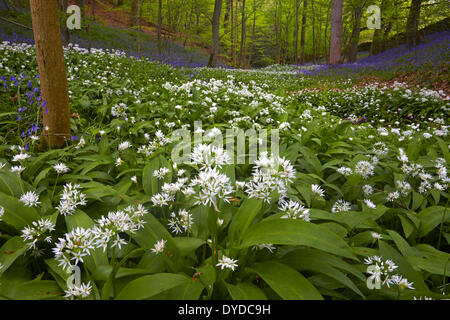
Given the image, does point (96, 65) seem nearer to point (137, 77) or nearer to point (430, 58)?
point (137, 77)

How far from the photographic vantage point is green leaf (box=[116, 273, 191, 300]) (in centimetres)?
98

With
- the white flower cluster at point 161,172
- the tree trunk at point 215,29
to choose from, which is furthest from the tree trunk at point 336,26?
the white flower cluster at point 161,172

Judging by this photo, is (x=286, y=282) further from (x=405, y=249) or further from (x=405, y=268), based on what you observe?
(x=405, y=249)

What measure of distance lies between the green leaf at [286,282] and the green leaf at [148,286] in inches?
14.4

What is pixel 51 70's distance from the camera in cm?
250

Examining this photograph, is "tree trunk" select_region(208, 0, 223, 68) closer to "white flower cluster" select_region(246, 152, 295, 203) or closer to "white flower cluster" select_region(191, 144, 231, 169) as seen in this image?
"white flower cluster" select_region(191, 144, 231, 169)

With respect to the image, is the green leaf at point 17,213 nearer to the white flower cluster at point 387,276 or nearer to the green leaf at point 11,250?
the green leaf at point 11,250

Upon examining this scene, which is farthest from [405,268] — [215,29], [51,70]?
[215,29]

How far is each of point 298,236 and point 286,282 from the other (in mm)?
211

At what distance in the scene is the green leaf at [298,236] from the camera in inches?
40.0

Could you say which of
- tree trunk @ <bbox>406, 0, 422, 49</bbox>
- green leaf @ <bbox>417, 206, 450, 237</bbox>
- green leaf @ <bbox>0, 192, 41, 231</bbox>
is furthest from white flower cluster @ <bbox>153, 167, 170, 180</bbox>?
tree trunk @ <bbox>406, 0, 422, 49</bbox>
